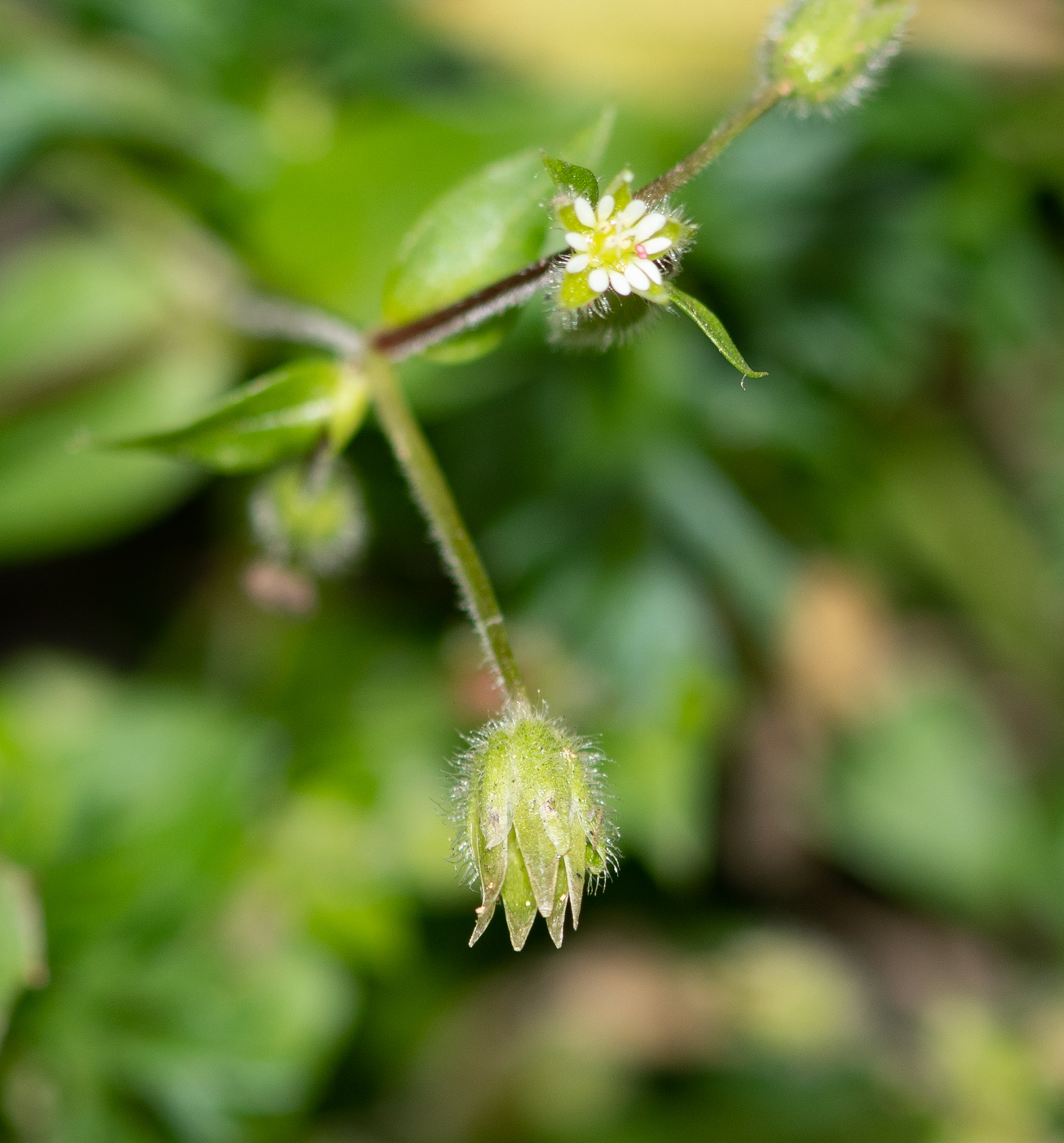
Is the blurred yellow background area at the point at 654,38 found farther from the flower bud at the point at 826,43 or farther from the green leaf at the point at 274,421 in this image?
the green leaf at the point at 274,421

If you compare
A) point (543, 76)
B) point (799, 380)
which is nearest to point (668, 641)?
point (799, 380)

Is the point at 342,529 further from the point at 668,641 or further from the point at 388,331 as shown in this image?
the point at 668,641

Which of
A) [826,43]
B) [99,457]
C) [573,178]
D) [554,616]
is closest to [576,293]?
[573,178]

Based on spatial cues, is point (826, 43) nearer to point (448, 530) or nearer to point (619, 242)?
point (619, 242)

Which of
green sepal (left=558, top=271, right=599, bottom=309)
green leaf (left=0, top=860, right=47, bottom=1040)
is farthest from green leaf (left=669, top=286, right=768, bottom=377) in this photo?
green leaf (left=0, top=860, right=47, bottom=1040)

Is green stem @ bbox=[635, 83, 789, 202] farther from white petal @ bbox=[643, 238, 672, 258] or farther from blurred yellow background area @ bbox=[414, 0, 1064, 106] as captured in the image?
blurred yellow background area @ bbox=[414, 0, 1064, 106]

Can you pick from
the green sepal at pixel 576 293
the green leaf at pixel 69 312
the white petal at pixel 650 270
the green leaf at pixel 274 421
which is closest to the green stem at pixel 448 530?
the green leaf at pixel 274 421

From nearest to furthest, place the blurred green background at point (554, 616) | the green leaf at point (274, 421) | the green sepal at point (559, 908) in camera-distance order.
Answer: the green sepal at point (559, 908), the green leaf at point (274, 421), the blurred green background at point (554, 616)
